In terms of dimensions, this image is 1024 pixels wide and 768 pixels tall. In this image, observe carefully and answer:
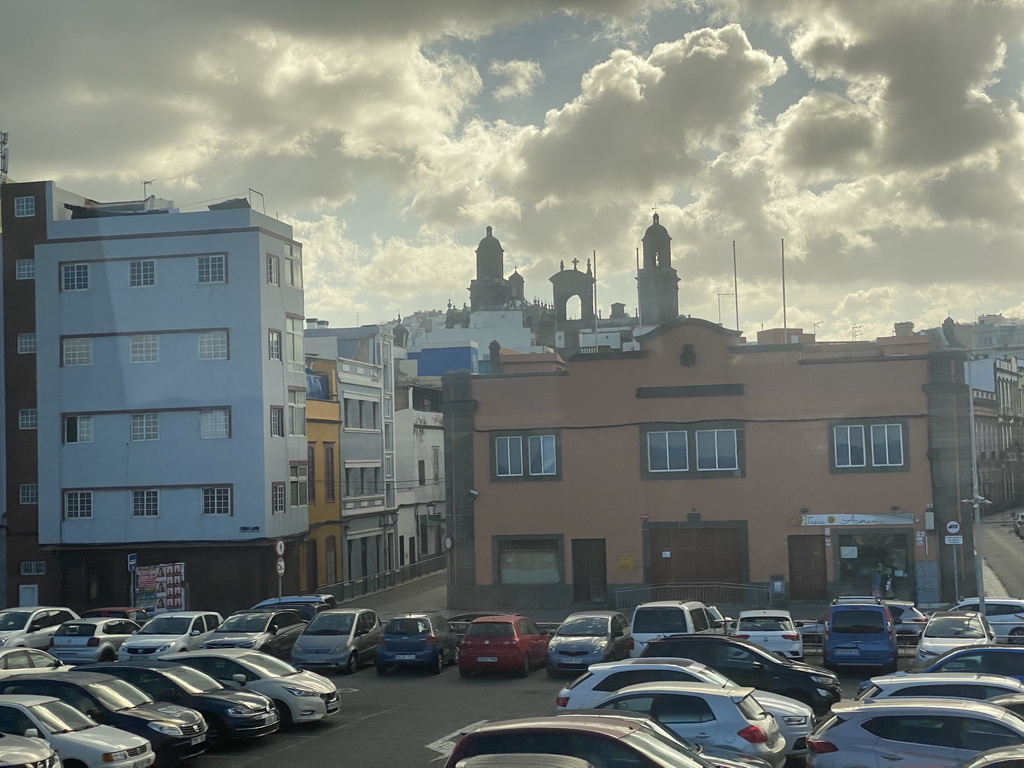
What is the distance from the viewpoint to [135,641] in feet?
102

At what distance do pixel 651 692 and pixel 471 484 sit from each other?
99.9ft

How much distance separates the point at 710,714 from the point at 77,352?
3972 cm

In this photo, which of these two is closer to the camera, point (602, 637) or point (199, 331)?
point (602, 637)

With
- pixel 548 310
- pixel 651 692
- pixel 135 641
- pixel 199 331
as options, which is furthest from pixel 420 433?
pixel 548 310

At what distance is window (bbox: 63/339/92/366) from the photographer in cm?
4838

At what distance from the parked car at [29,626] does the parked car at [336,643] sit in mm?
9197

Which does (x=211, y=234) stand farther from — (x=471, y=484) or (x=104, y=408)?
(x=471, y=484)

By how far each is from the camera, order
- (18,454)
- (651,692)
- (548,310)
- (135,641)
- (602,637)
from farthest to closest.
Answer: (548,310)
(18,454)
(135,641)
(602,637)
(651,692)

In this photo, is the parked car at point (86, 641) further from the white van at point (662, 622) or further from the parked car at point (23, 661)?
the white van at point (662, 622)

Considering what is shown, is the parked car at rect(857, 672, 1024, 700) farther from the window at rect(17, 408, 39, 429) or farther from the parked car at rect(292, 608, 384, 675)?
the window at rect(17, 408, 39, 429)

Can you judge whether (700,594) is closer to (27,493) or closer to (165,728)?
(165,728)

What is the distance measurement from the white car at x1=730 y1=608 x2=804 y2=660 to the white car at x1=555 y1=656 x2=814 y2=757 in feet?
30.4

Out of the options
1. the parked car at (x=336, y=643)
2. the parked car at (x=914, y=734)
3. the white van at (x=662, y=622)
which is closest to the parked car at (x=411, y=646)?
the parked car at (x=336, y=643)

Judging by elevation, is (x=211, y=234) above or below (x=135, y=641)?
above
